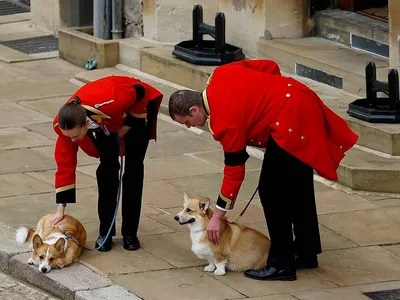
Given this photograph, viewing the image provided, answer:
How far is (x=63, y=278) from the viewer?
8172mm

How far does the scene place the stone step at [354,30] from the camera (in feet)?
40.3

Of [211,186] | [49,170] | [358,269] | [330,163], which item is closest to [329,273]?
[358,269]

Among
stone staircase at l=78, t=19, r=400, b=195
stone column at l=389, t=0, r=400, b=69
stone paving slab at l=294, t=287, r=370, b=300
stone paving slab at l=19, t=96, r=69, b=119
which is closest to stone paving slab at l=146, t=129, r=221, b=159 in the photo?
stone staircase at l=78, t=19, r=400, b=195

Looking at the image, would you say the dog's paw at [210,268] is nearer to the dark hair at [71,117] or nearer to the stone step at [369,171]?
the dark hair at [71,117]

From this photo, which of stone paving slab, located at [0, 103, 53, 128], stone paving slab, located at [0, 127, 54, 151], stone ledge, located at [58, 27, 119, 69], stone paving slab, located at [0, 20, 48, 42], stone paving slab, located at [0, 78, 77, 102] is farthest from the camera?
stone paving slab, located at [0, 20, 48, 42]

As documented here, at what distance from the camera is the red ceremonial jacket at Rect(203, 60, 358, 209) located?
773cm

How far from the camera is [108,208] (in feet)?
28.5

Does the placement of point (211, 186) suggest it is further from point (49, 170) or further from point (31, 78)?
point (31, 78)

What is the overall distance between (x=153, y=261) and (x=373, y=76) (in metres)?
3.22

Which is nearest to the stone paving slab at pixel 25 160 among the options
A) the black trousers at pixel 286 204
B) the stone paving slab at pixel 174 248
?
the stone paving slab at pixel 174 248

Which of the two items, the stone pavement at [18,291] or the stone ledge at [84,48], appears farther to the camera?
the stone ledge at [84,48]

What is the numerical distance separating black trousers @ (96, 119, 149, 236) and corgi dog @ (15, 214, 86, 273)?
244 millimetres

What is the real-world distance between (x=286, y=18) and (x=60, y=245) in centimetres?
560

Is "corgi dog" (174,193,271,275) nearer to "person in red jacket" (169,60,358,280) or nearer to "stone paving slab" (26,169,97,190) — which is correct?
"person in red jacket" (169,60,358,280)
